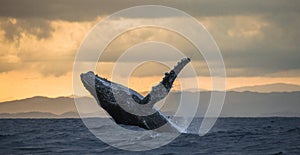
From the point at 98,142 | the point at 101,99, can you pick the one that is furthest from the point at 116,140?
the point at 101,99

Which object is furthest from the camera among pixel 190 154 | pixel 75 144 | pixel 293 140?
pixel 293 140

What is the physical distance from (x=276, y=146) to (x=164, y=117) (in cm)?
480

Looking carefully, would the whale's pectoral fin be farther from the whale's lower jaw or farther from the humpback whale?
the whale's lower jaw

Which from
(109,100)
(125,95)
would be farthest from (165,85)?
(109,100)

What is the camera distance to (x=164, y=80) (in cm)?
2228

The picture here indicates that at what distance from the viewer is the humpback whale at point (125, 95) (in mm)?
22250

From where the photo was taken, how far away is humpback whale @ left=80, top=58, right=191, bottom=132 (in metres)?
22.2

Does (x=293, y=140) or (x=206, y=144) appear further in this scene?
(x=293, y=140)

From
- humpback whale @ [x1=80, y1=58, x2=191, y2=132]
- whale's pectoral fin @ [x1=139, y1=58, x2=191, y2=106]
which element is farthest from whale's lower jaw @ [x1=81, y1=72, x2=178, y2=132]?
whale's pectoral fin @ [x1=139, y1=58, x2=191, y2=106]

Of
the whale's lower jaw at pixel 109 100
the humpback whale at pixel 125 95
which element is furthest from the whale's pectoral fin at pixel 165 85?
the whale's lower jaw at pixel 109 100

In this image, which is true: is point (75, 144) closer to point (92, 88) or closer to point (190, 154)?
point (92, 88)

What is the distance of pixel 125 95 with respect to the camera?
22.3 m

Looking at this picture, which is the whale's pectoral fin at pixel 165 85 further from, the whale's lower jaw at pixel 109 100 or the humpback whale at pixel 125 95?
the whale's lower jaw at pixel 109 100

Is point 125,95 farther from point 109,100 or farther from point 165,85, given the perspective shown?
point 165,85
